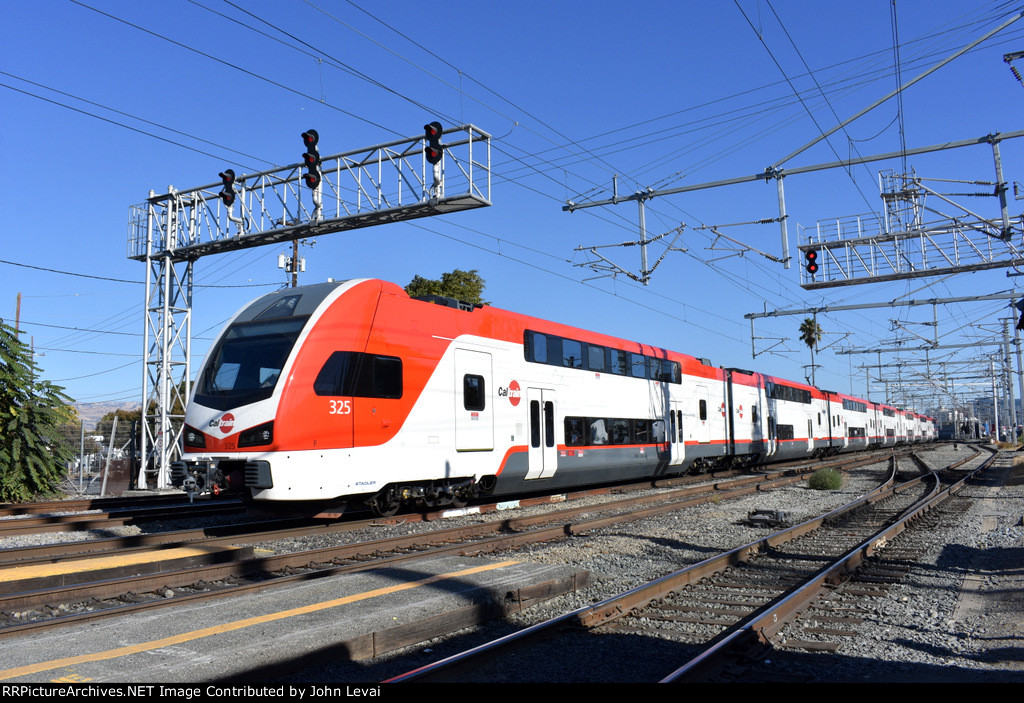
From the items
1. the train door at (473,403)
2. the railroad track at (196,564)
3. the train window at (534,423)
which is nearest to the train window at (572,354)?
the train window at (534,423)

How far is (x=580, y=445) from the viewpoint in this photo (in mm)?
17000

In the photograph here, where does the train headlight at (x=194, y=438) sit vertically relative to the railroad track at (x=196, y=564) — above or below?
above

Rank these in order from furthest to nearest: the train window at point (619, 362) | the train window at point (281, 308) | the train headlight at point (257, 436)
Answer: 1. the train window at point (619, 362)
2. the train window at point (281, 308)
3. the train headlight at point (257, 436)

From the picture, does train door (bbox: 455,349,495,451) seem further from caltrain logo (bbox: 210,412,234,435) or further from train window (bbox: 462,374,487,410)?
caltrain logo (bbox: 210,412,234,435)

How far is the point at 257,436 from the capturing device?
10430 millimetres

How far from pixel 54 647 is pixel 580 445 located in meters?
12.8

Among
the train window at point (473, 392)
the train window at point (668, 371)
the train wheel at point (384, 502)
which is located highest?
the train window at point (668, 371)

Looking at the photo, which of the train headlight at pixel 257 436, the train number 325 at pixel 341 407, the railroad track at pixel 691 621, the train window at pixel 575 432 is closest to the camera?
the railroad track at pixel 691 621

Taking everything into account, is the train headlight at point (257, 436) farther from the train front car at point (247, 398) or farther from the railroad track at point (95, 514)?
the railroad track at point (95, 514)

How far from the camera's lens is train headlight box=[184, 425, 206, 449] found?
11.1 metres

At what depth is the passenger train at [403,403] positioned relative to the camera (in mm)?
10633

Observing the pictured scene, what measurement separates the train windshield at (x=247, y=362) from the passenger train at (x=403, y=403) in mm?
22

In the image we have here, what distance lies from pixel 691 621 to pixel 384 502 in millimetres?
7032

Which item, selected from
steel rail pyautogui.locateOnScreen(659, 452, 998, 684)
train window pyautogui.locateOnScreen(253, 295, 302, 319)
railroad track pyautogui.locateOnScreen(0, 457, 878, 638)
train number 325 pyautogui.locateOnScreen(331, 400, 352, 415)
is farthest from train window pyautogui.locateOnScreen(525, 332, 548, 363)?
steel rail pyautogui.locateOnScreen(659, 452, 998, 684)
